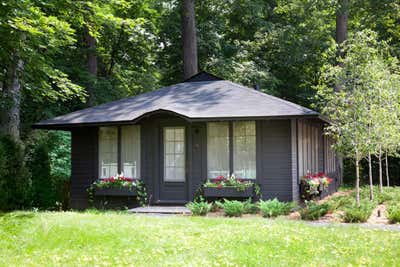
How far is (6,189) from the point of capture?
40.6 ft

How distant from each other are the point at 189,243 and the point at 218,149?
5.34 meters

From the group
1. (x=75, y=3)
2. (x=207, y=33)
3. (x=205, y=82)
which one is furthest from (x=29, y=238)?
(x=207, y=33)

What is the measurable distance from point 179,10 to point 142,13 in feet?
6.26

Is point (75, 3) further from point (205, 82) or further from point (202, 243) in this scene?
point (202, 243)

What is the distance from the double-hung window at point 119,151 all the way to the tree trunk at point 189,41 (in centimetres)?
709

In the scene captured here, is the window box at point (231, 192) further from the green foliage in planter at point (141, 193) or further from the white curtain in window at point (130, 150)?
the white curtain in window at point (130, 150)

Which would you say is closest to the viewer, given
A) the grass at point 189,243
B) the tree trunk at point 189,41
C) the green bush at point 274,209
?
the grass at point 189,243

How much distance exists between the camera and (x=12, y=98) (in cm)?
1324

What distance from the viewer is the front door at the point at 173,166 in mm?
12750

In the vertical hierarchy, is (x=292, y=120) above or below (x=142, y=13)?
below

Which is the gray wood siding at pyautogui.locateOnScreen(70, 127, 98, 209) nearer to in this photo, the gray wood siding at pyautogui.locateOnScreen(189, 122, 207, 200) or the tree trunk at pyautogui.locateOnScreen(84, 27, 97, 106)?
the gray wood siding at pyautogui.locateOnScreen(189, 122, 207, 200)

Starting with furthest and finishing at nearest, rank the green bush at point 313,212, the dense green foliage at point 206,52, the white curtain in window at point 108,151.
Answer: the dense green foliage at point 206,52 → the white curtain in window at point 108,151 → the green bush at point 313,212

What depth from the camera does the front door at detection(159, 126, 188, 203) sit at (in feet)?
41.8

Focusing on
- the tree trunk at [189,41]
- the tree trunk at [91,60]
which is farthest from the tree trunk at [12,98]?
the tree trunk at [189,41]
